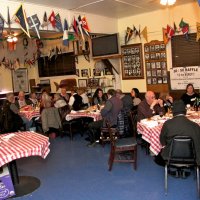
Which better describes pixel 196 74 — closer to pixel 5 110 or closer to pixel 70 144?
pixel 70 144

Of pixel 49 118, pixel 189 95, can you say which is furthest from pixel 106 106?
pixel 189 95

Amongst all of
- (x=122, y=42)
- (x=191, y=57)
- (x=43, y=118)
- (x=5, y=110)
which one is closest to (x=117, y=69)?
(x=122, y=42)

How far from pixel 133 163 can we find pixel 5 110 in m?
2.76

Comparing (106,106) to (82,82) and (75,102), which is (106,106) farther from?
(82,82)

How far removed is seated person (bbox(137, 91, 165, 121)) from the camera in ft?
17.1

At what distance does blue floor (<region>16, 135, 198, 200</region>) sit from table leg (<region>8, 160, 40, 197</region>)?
0.10 metres

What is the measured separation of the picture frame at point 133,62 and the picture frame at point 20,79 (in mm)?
5417

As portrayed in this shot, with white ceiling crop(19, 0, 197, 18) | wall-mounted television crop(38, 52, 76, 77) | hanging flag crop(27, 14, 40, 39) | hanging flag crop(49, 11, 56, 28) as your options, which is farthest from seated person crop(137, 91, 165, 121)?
wall-mounted television crop(38, 52, 76, 77)

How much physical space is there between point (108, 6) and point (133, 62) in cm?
212

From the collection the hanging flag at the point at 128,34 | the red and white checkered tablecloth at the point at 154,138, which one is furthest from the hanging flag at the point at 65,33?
the red and white checkered tablecloth at the point at 154,138

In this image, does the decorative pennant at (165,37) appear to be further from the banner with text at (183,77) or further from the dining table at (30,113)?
the dining table at (30,113)

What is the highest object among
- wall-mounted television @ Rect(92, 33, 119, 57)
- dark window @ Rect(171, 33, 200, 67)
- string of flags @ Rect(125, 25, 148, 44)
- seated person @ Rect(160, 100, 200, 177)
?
string of flags @ Rect(125, 25, 148, 44)

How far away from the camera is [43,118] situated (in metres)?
7.05

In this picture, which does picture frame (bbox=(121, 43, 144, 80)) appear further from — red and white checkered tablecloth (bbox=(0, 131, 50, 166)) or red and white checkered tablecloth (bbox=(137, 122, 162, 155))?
red and white checkered tablecloth (bbox=(0, 131, 50, 166))
